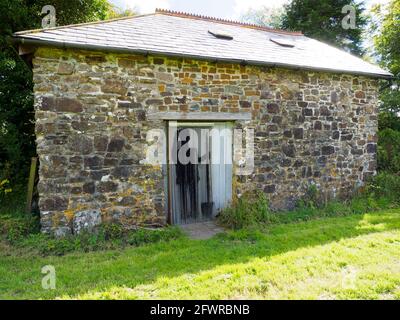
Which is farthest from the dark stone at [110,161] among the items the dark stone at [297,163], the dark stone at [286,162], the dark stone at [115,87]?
the dark stone at [297,163]

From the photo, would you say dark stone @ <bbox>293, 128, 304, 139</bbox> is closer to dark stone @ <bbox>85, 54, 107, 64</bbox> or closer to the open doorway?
the open doorway

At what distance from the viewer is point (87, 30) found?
5.48 metres

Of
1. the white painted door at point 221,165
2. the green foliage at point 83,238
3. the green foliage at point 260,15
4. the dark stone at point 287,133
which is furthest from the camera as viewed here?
the green foliage at point 260,15

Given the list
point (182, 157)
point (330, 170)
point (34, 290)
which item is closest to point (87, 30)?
point (182, 157)

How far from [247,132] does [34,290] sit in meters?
4.75

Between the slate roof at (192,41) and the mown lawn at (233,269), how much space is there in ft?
11.6

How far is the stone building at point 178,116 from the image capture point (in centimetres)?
490

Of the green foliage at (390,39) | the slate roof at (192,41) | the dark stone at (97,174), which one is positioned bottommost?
the dark stone at (97,174)

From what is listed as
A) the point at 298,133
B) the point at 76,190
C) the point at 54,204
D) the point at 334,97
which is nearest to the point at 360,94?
the point at 334,97

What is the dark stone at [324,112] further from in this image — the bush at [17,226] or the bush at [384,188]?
the bush at [17,226]

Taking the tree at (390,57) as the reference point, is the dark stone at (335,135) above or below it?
below

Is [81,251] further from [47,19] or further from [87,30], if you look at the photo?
[47,19]

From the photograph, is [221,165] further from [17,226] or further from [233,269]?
[17,226]

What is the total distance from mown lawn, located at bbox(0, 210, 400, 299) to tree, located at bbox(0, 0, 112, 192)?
3.47 m
